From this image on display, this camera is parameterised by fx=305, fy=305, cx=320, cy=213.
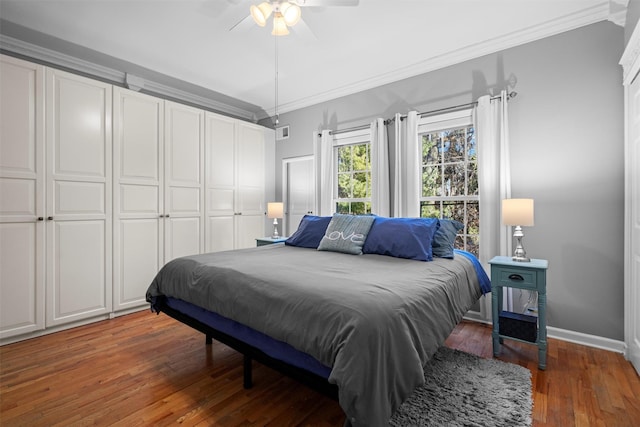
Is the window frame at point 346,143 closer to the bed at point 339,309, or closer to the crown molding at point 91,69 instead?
the bed at point 339,309

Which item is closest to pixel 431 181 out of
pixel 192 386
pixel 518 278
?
pixel 518 278

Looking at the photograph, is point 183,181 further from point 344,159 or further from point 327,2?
point 327,2

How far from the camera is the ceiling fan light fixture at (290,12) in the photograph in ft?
6.83

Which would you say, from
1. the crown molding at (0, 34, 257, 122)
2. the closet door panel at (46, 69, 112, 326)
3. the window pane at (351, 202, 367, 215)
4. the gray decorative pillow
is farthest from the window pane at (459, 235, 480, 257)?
the crown molding at (0, 34, 257, 122)

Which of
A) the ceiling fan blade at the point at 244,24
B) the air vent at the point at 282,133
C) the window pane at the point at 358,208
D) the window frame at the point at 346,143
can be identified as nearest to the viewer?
the ceiling fan blade at the point at 244,24

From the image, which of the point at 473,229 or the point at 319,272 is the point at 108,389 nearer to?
the point at 319,272

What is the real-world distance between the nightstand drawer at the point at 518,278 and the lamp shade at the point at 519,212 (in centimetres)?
37

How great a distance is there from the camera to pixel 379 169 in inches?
143

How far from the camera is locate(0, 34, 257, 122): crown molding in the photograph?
293cm

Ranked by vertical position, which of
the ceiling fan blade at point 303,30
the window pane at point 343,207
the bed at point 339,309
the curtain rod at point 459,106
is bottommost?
the bed at point 339,309

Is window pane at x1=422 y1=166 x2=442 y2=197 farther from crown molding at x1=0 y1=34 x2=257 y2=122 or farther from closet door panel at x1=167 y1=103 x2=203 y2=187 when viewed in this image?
crown molding at x1=0 y1=34 x2=257 y2=122

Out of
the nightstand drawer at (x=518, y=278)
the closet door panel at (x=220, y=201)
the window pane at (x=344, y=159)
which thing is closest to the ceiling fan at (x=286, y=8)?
the window pane at (x=344, y=159)

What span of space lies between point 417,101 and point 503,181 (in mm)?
1300

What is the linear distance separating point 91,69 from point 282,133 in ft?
8.10
